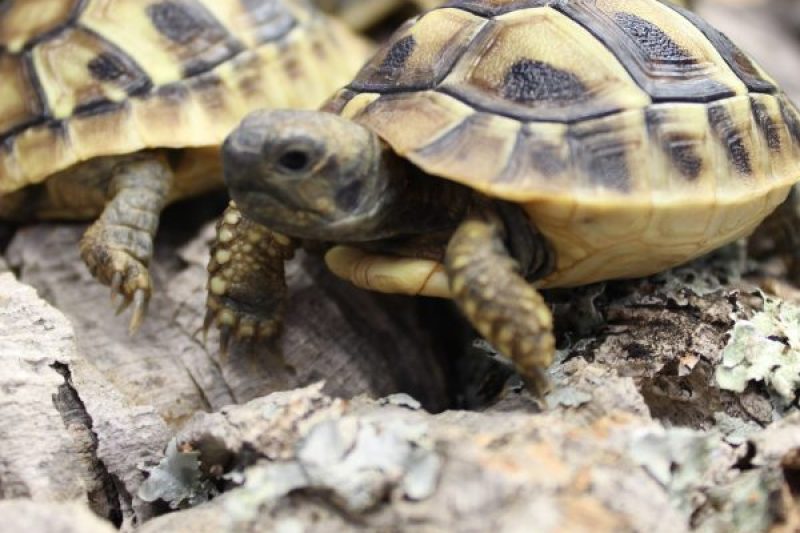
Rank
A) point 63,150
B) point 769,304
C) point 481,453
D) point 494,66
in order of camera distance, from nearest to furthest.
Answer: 1. point 481,453
2. point 494,66
3. point 769,304
4. point 63,150

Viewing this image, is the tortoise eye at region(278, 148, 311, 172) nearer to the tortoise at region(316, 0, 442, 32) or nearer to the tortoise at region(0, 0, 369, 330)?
the tortoise at region(0, 0, 369, 330)

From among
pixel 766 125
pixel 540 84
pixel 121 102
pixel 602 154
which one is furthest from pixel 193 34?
pixel 766 125

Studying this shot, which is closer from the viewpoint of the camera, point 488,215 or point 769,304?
point 488,215

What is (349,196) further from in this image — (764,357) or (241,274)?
(764,357)

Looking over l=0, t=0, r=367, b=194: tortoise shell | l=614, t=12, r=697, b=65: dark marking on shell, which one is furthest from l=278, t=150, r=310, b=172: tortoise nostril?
l=0, t=0, r=367, b=194: tortoise shell

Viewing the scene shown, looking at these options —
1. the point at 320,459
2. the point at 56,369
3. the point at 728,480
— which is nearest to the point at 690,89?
the point at 728,480

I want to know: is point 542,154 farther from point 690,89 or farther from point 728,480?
point 728,480
